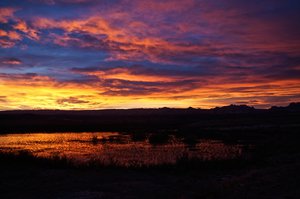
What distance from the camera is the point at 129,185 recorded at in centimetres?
1614

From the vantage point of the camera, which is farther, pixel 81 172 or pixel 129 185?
pixel 81 172

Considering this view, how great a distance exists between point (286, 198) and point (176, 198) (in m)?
3.73

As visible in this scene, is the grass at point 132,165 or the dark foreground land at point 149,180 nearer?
the dark foreground land at point 149,180

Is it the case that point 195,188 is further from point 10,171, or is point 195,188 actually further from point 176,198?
point 10,171

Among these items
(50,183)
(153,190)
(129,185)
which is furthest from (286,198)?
(50,183)

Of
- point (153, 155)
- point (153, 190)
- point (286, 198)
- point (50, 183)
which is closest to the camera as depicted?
Answer: point (286, 198)

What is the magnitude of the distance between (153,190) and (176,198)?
174 cm

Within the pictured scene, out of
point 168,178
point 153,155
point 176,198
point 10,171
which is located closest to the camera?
point 176,198

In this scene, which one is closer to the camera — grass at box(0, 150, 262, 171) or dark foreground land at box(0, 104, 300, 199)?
dark foreground land at box(0, 104, 300, 199)

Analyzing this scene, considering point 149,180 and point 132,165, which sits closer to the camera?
point 149,180

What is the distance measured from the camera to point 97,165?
21.0 metres

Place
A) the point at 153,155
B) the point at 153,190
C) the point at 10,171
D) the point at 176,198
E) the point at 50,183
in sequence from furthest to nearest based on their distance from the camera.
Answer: the point at 153,155 < the point at 10,171 < the point at 50,183 < the point at 153,190 < the point at 176,198

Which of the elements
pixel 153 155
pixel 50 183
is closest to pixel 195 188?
pixel 50 183

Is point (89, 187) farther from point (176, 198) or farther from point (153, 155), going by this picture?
point (153, 155)
